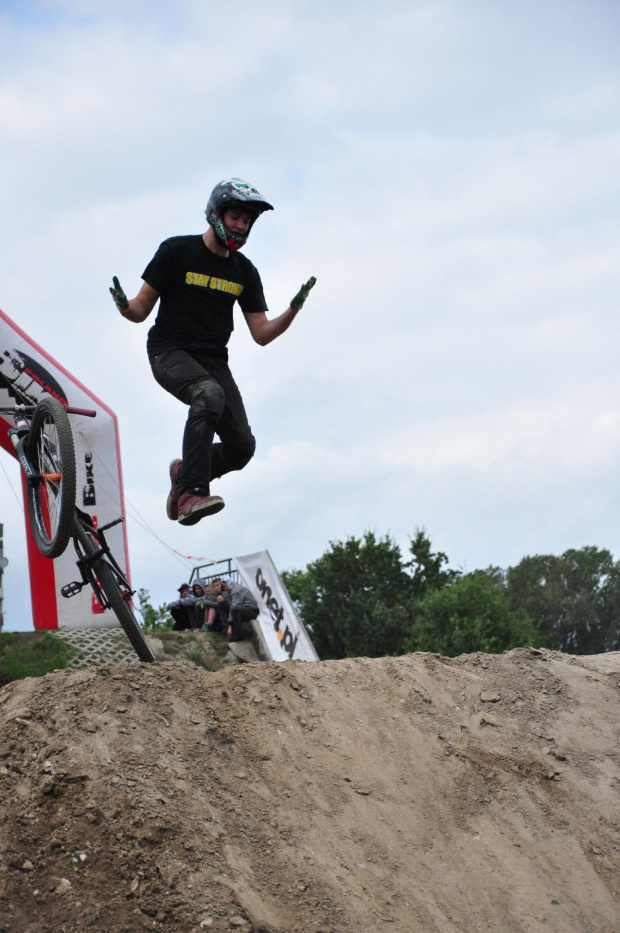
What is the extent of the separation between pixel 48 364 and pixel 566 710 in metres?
12.6

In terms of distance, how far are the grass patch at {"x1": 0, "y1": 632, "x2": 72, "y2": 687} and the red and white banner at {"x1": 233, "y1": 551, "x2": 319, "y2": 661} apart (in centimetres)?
Result: 469

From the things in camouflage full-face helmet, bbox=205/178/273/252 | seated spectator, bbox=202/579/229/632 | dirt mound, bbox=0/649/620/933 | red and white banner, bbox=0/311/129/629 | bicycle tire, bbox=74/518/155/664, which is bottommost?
dirt mound, bbox=0/649/620/933

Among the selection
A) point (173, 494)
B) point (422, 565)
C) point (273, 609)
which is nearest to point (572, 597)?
point (422, 565)

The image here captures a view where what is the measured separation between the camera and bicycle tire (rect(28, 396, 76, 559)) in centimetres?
659

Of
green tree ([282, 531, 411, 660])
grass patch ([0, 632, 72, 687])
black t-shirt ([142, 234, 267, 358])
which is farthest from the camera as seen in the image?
green tree ([282, 531, 411, 660])

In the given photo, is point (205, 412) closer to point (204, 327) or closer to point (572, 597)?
point (204, 327)

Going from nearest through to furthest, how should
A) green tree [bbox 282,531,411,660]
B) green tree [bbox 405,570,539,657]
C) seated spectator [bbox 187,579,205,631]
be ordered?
seated spectator [bbox 187,579,205,631] → green tree [bbox 405,570,539,657] → green tree [bbox 282,531,411,660]

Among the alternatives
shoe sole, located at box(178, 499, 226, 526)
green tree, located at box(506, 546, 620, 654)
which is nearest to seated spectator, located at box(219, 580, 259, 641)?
shoe sole, located at box(178, 499, 226, 526)

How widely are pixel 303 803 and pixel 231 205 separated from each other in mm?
4461

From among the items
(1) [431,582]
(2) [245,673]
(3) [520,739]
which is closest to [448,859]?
(3) [520,739]

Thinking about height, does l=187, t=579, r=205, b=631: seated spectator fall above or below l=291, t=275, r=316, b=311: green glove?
above

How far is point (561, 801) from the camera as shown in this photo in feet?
22.2

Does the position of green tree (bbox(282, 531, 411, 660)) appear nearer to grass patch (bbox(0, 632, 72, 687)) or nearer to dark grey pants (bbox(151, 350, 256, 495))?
grass patch (bbox(0, 632, 72, 687))

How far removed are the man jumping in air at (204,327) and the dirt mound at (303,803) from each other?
5.42ft
